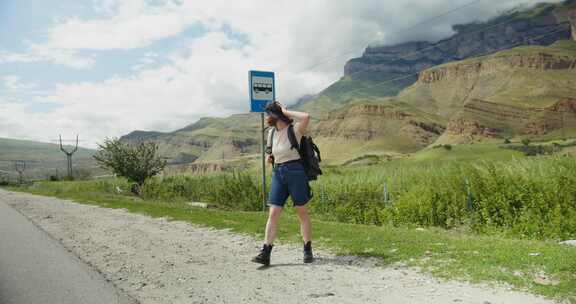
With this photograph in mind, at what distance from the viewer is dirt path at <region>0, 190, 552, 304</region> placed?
14.9 feet

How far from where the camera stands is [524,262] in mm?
5188

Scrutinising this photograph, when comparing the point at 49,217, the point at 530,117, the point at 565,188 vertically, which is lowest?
the point at 49,217

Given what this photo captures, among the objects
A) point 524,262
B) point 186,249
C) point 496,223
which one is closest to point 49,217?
point 186,249

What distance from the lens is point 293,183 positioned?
6.12 m

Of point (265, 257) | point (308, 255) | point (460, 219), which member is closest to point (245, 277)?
point (265, 257)

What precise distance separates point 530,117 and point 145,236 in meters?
188

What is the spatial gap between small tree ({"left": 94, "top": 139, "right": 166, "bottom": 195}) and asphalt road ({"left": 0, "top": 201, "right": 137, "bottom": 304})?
22.8 metres

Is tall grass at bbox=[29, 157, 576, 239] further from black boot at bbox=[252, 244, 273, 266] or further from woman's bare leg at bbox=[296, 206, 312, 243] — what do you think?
black boot at bbox=[252, 244, 273, 266]

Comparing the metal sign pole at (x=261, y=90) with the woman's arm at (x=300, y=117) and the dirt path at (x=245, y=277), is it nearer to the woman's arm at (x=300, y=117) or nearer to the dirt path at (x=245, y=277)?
the dirt path at (x=245, y=277)

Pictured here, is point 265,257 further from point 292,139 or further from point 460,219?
point 460,219

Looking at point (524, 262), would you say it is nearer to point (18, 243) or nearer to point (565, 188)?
point (565, 188)

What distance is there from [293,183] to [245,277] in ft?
4.55

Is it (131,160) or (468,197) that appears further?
(131,160)

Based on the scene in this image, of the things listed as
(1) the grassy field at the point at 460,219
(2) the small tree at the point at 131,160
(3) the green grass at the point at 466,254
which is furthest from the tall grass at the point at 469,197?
(2) the small tree at the point at 131,160
